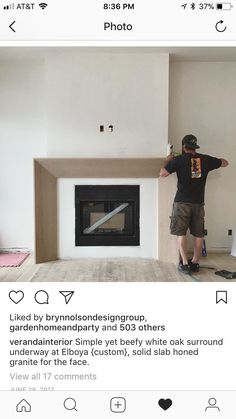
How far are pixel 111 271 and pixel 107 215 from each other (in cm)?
57

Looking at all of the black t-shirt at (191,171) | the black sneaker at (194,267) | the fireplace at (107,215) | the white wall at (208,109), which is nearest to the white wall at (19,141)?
the fireplace at (107,215)

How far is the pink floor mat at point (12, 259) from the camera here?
2436mm

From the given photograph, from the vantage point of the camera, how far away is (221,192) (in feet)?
9.50

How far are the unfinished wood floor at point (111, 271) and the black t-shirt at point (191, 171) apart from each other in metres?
0.46

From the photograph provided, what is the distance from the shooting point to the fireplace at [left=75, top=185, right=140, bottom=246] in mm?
2689

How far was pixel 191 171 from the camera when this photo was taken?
2.22 meters
